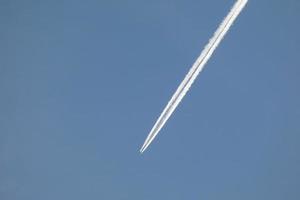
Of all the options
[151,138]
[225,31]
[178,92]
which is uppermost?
[225,31]

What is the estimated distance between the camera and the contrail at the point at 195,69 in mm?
3201

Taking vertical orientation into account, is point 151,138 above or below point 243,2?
below

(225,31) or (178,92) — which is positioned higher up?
(225,31)

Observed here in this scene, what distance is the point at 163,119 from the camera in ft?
11.3

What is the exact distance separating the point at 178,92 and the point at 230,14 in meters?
0.57

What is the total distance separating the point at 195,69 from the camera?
3.33 m

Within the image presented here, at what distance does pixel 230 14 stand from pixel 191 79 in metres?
0.47

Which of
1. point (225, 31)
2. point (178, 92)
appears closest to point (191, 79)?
point (178, 92)

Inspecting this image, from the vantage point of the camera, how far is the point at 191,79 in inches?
132

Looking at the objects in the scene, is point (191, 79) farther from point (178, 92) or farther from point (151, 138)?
point (151, 138)

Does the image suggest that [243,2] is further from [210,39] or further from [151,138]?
[151,138]

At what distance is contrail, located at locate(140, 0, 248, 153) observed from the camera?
3201mm

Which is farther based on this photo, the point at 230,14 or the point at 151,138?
the point at 151,138

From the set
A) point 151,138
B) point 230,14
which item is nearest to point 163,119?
point 151,138
